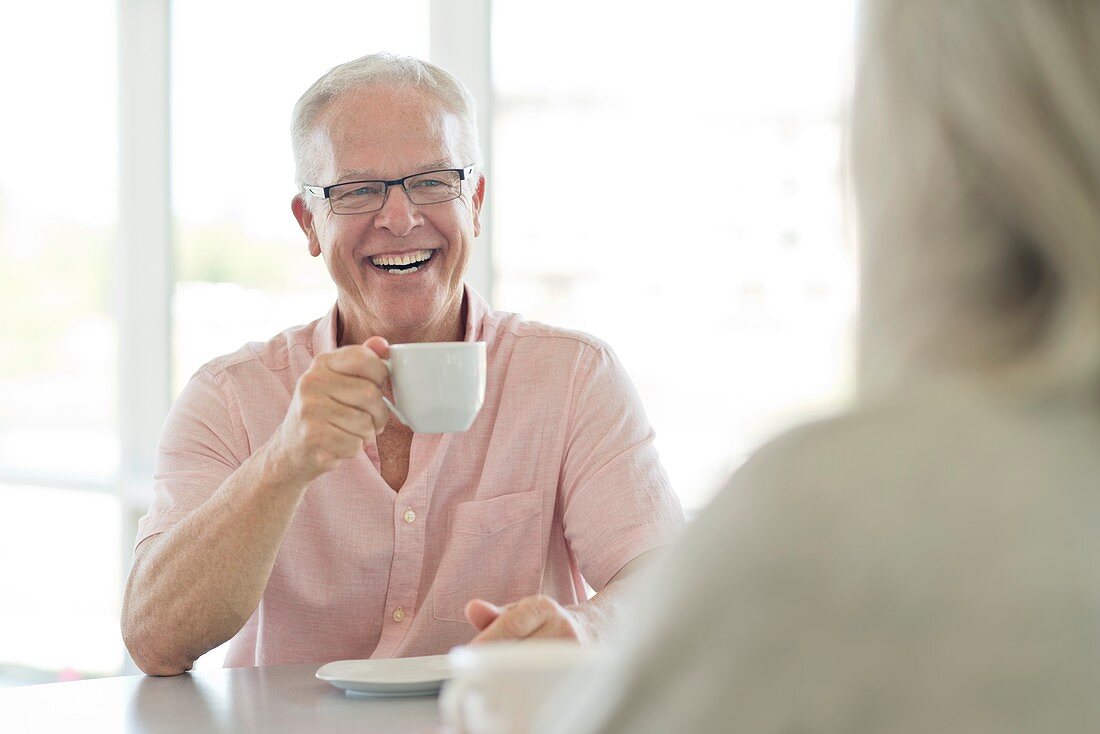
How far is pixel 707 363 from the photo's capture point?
122 inches

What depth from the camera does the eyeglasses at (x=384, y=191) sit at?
1923 millimetres

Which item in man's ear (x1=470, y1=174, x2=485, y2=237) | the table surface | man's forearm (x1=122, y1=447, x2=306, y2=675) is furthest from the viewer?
man's ear (x1=470, y1=174, x2=485, y2=237)

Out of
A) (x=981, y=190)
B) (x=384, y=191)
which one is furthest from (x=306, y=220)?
(x=981, y=190)

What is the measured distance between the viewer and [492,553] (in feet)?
5.95

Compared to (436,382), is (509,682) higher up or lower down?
lower down

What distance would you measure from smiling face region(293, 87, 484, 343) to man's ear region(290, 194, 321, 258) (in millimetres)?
89

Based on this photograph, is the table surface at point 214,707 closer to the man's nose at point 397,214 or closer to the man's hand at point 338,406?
the man's hand at point 338,406

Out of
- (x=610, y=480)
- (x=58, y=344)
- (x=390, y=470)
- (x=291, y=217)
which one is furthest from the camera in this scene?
(x=58, y=344)

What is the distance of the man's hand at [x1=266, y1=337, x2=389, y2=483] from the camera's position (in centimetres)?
148

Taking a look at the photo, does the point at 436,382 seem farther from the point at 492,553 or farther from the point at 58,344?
the point at 58,344

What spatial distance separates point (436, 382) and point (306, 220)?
0.73m

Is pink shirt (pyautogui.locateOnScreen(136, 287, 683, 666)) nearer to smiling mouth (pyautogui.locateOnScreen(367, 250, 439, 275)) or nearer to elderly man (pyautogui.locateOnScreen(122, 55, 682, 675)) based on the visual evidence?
elderly man (pyautogui.locateOnScreen(122, 55, 682, 675))

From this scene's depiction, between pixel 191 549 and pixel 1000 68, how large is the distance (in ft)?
4.12

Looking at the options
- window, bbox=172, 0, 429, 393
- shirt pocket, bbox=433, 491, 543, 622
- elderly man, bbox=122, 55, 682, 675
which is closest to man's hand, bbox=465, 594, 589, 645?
elderly man, bbox=122, 55, 682, 675
